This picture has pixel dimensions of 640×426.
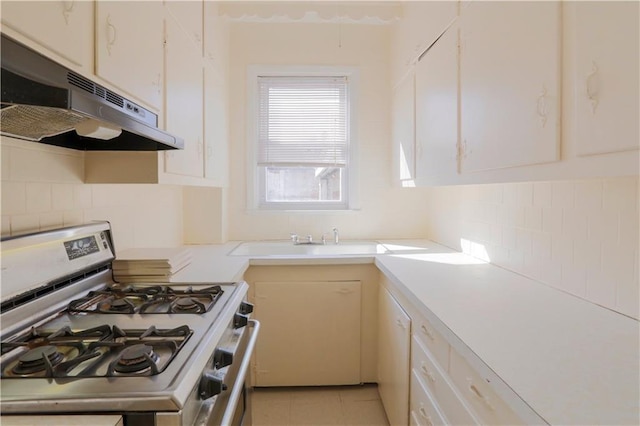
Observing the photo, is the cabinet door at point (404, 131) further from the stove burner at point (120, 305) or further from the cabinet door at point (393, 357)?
the stove burner at point (120, 305)

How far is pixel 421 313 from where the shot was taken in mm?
1330

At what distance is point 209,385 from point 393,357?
1.15 m

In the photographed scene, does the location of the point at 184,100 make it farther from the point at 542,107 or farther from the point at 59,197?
the point at 542,107

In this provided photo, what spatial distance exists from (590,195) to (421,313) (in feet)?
2.39

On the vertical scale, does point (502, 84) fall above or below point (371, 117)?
below

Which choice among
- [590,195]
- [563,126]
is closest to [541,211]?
[590,195]

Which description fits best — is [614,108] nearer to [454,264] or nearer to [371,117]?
[454,264]

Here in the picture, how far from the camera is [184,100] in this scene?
1.69 metres

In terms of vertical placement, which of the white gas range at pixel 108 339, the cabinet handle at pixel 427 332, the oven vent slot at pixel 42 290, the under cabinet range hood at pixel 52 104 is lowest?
the cabinet handle at pixel 427 332

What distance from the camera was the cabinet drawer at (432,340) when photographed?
1.13 m

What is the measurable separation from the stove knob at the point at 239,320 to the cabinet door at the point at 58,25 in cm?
91

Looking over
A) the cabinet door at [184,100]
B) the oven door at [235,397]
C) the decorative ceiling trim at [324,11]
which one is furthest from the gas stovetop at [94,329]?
the decorative ceiling trim at [324,11]

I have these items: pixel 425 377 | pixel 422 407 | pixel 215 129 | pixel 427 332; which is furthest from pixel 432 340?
pixel 215 129

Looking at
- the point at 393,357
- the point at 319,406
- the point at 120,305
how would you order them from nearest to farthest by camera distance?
the point at 120,305
the point at 393,357
the point at 319,406
